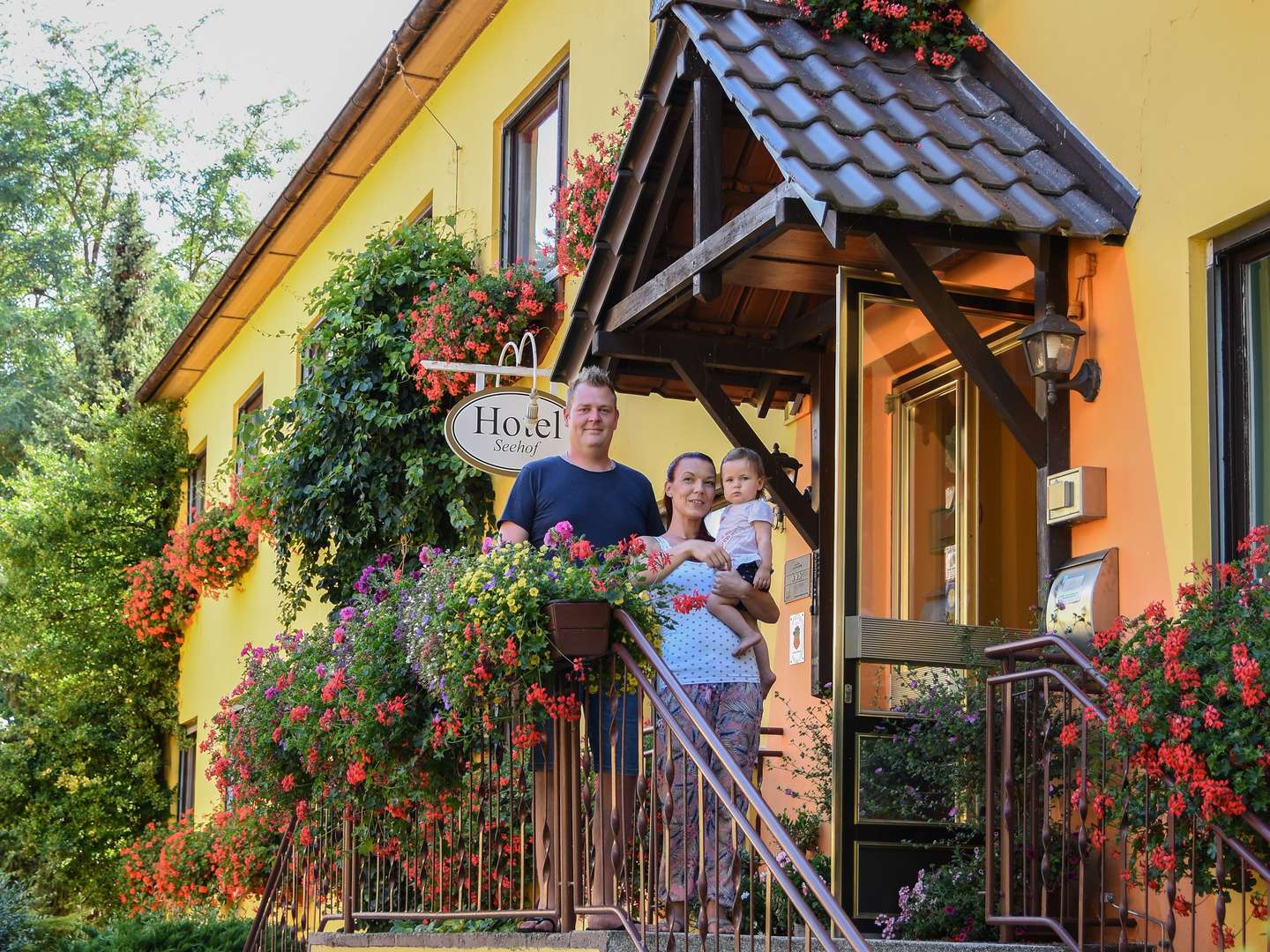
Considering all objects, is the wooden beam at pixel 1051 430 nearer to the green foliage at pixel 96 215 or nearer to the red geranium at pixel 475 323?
the red geranium at pixel 475 323

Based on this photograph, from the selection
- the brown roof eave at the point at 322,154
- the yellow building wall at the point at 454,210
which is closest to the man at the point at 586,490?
the yellow building wall at the point at 454,210

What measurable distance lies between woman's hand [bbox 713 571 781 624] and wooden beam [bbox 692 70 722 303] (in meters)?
1.53

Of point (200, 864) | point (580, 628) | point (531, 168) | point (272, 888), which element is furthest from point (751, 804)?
point (200, 864)

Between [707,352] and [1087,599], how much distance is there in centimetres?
256

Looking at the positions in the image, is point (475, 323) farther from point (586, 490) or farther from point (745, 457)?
point (586, 490)

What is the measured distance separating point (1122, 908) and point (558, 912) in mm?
Result: 1869

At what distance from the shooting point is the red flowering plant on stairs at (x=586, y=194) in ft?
33.1

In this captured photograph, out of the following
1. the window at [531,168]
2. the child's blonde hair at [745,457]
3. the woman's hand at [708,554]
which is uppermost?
the window at [531,168]

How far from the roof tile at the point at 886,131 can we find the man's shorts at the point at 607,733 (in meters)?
1.96

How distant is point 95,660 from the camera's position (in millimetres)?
21281

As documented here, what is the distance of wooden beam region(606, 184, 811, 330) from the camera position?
21.3ft

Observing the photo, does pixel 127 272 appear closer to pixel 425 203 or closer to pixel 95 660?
pixel 95 660

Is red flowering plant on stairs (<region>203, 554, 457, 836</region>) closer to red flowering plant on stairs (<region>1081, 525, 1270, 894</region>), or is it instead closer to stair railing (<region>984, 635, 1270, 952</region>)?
stair railing (<region>984, 635, 1270, 952</region>)

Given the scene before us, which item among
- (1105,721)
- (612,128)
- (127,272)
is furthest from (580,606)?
(127,272)
